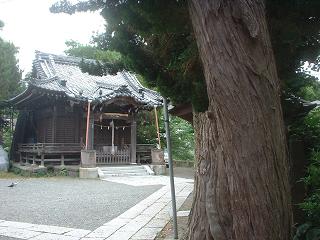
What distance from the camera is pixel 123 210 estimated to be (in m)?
7.69

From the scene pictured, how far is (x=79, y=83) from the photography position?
1964 cm

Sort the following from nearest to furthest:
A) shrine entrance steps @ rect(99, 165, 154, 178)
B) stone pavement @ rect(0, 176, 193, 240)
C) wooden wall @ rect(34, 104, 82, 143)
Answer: stone pavement @ rect(0, 176, 193, 240)
shrine entrance steps @ rect(99, 165, 154, 178)
wooden wall @ rect(34, 104, 82, 143)

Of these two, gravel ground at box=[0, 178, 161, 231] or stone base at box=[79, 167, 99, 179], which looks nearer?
gravel ground at box=[0, 178, 161, 231]

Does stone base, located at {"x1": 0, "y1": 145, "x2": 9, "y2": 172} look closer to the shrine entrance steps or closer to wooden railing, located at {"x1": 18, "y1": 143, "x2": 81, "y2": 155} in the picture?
wooden railing, located at {"x1": 18, "y1": 143, "x2": 81, "y2": 155}

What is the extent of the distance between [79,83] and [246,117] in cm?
1774

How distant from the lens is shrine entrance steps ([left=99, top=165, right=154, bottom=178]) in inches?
619

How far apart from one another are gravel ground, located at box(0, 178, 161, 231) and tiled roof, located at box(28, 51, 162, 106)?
5457 mm

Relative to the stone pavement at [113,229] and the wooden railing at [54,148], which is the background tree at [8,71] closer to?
the wooden railing at [54,148]

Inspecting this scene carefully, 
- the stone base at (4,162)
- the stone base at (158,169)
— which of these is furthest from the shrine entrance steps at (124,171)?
the stone base at (4,162)

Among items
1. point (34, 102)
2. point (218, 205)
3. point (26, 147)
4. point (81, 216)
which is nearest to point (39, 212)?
point (81, 216)

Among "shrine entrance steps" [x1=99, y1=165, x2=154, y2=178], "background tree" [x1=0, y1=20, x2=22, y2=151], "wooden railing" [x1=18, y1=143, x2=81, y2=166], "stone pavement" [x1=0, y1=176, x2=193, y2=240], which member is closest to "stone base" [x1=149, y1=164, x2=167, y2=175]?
"shrine entrance steps" [x1=99, y1=165, x2=154, y2=178]

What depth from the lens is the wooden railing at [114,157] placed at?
688 inches

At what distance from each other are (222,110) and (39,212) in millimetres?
5914

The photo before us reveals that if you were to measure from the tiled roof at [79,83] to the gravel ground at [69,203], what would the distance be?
5457 millimetres
